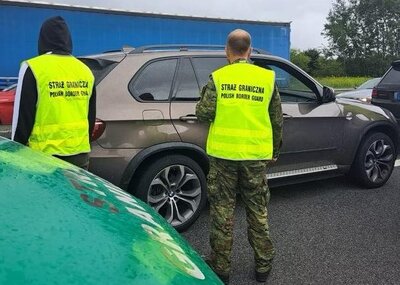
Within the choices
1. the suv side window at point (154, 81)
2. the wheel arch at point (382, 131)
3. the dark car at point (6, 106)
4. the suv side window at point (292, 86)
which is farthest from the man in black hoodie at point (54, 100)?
the dark car at point (6, 106)

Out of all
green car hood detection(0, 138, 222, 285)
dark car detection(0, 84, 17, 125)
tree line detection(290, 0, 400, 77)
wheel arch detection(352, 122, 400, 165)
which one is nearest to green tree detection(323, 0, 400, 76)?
tree line detection(290, 0, 400, 77)

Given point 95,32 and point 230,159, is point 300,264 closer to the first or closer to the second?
point 230,159

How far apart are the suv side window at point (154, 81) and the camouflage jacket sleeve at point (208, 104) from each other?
93cm

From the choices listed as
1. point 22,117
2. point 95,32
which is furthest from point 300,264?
point 95,32

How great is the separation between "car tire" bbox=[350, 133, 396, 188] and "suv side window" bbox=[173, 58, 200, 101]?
2328mm

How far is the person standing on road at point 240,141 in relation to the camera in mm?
3264

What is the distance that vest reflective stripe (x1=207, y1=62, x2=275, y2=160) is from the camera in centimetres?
325

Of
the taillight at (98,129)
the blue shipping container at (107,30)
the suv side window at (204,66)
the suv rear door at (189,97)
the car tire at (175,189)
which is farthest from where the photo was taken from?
the blue shipping container at (107,30)

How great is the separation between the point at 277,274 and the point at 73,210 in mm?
2359

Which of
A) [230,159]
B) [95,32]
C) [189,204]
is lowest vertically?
[189,204]

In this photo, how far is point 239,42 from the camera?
10.9 ft

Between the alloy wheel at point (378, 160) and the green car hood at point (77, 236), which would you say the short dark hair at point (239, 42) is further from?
the alloy wheel at point (378, 160)

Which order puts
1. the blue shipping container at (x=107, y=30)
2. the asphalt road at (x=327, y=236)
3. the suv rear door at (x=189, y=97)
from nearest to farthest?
the asphalt road at (x=327, y=236) → the suv rear door at (x=189, y=97) → the blue shipping container at (x=107, y=30)

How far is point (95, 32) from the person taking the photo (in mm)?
15320
